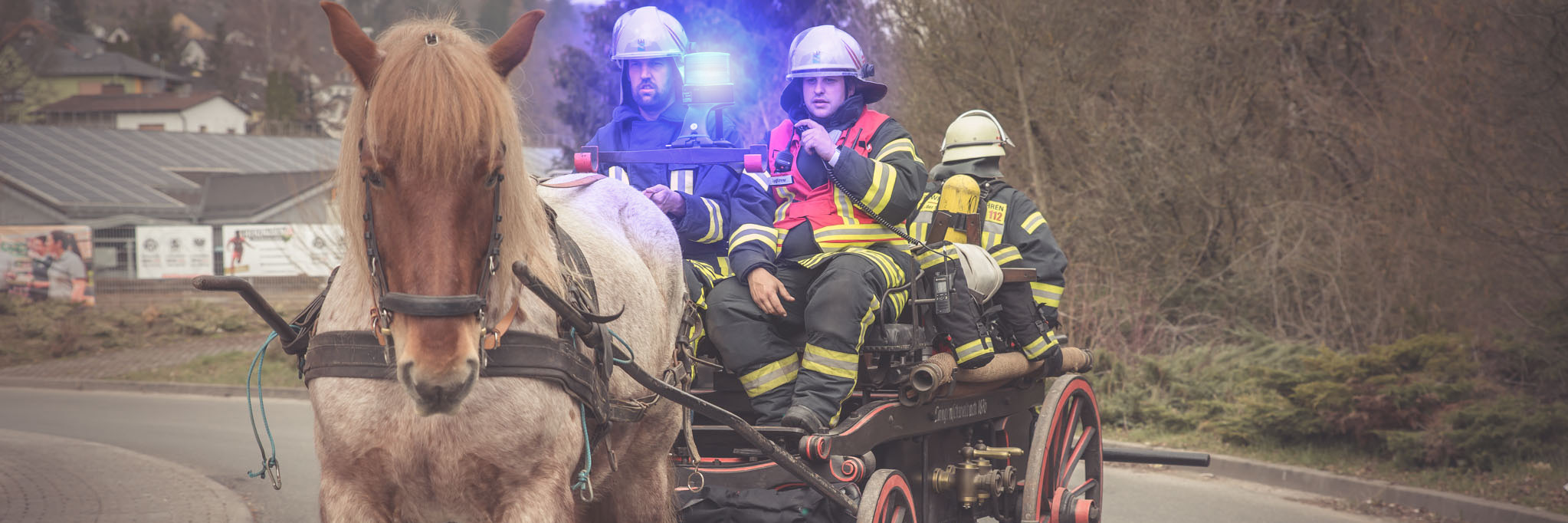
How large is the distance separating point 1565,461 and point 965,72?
24.1 ft

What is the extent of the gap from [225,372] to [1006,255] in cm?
1395

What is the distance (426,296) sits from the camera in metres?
2.61

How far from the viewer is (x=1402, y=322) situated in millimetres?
11633

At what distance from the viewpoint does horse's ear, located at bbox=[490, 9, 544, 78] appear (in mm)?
2936

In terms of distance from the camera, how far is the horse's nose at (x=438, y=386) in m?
2.56

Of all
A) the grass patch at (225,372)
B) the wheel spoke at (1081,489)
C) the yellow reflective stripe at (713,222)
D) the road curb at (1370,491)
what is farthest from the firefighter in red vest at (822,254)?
the grass patch at (225,372)

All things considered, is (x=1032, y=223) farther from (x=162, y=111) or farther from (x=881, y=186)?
(x=162, y=111)

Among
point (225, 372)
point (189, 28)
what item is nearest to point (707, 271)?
point (225, 372)

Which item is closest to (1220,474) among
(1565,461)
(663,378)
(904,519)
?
(1565,461)

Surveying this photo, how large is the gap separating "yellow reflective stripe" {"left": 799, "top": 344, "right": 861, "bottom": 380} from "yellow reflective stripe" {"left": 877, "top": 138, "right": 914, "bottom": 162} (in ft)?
2.62

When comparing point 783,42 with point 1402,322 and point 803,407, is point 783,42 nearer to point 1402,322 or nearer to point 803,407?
point 1402,322

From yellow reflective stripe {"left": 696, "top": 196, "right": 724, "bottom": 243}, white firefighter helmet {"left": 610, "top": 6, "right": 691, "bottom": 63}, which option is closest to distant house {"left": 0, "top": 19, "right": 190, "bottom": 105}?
white firefighter helmet {"left": 610, "top": 6, "right": 691, "bottom": 63}

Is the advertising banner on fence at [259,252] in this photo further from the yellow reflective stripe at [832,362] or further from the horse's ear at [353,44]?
the horse's ear at [353,44]

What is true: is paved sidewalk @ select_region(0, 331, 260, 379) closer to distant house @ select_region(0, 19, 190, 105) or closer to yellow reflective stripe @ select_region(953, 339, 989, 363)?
yellow reflective stripe @ select_region(953, 339, 989, 363)
